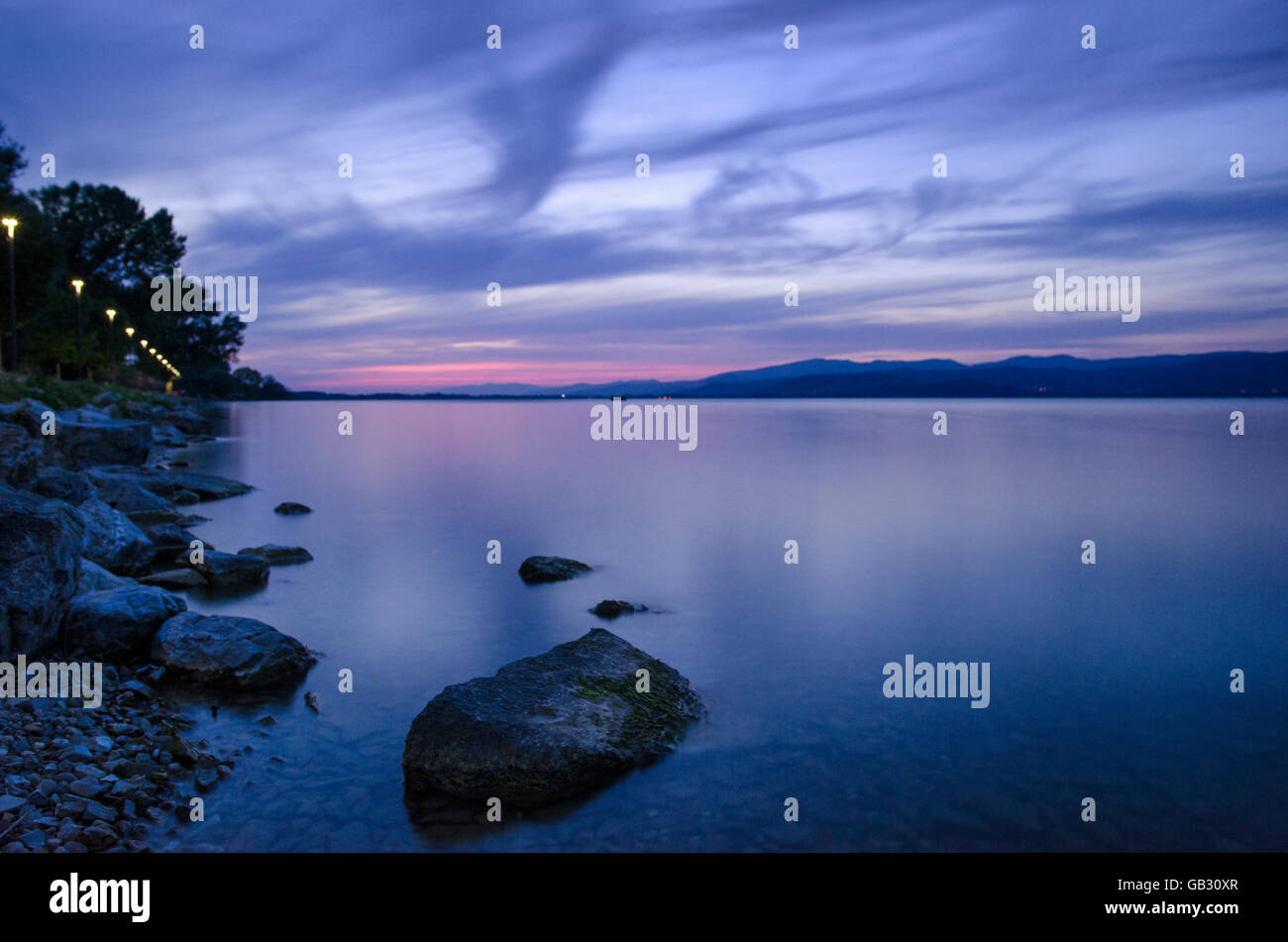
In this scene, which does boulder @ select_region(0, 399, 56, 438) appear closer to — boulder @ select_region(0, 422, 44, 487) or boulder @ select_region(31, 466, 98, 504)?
boulder @ select_region(31, 466, 98, 504)

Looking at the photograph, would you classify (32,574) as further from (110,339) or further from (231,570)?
(110,339)

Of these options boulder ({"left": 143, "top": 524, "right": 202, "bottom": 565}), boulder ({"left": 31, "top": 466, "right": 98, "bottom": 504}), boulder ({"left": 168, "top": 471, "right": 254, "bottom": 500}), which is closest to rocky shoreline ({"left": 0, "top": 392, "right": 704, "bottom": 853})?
boulder ({"left": 143, "top": 524, "right": 202, "bottom": 565})

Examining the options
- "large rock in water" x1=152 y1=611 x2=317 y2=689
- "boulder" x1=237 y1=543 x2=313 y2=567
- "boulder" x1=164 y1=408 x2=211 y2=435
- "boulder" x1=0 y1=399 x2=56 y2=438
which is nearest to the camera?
"large rock in water" x1=152 y1=611 x2=317 y2=689

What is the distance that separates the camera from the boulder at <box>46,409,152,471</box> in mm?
29344

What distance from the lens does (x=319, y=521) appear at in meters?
28.2

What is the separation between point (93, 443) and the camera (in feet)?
103

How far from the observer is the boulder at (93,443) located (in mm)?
29344

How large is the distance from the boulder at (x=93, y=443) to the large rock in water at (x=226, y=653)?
69.1 ft

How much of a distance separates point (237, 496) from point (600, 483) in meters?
16.3

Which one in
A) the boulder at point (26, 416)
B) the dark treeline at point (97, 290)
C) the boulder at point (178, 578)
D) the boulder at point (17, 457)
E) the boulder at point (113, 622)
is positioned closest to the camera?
the boulder at point (113, 622)

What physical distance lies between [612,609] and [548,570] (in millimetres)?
3313

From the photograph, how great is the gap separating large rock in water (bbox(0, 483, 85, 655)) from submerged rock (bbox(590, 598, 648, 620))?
8.55m

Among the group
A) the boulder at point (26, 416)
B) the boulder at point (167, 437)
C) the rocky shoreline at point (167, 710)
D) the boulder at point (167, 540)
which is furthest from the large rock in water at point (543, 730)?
the boulder at point (167, 437)

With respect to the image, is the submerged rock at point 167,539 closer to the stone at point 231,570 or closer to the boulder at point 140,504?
the boulder at point 140,504
